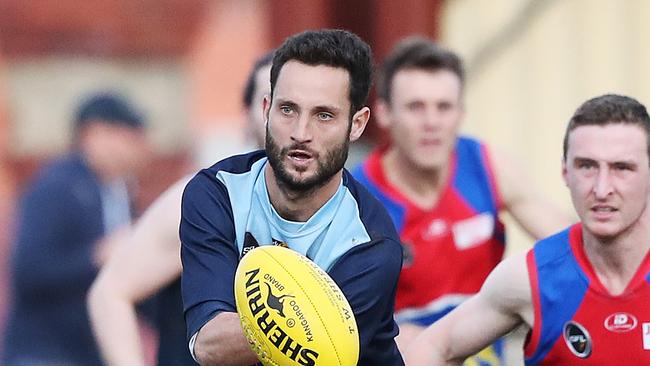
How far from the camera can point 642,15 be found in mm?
8922

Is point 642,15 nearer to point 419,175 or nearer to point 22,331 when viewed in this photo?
point 419,175

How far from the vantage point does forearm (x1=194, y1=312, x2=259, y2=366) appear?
3980 mm

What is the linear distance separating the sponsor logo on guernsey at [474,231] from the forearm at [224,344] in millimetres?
2351

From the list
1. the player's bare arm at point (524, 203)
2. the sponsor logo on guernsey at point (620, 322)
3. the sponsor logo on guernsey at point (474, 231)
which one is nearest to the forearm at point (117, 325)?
the sponsor logo on guernsey at point (620, 322)

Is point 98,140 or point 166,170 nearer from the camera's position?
point 98,140

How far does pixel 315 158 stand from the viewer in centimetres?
409

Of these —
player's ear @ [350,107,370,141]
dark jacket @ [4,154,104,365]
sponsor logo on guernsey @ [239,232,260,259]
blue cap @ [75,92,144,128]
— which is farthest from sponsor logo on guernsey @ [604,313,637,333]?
blue cap @ [75,92,144,128]

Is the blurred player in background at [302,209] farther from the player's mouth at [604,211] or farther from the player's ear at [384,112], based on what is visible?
the player's ear at [384,112]

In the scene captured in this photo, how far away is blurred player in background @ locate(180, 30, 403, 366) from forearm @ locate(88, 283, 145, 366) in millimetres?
900

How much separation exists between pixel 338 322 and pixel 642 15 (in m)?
5.50

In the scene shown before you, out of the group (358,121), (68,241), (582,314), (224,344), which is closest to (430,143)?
(582,314)

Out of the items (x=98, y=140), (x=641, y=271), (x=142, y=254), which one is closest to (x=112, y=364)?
(x=142, y=254)

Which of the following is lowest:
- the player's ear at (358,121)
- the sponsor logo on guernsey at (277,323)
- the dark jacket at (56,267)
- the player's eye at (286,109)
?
the dark jacket at (56,267)

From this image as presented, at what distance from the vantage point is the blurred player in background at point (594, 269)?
4773 mm
